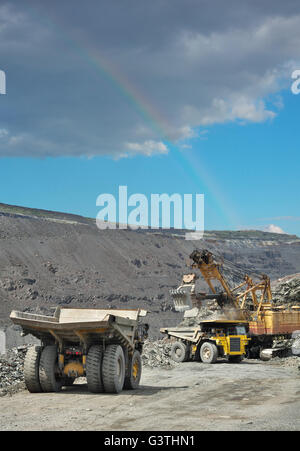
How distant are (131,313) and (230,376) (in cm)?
599

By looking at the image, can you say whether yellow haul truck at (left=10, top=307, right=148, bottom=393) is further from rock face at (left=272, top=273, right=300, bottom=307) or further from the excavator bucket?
rock face at (left=272, top=273, right=300, bottom=307)

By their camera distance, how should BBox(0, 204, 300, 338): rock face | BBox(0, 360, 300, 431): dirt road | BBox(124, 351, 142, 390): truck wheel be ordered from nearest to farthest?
BBox(0, 360, 300, 431): dirt road < BBox(124, 351, 142, 390): truck wheel < BBox(0, 204, 300, 338): rock face

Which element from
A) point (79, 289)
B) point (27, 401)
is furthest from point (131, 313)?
point (79, 289)

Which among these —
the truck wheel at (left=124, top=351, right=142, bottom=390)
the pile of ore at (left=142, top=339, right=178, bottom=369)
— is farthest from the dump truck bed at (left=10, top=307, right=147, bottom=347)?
the pile of ore at (left=142, top=339, right=178, bottom=369)

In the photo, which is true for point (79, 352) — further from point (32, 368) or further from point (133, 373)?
point (133, 373)

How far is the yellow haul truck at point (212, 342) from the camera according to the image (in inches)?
1022

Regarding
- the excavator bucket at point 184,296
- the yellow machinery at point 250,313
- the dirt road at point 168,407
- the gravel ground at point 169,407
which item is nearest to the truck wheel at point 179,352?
the excavator bucket at point 184,296

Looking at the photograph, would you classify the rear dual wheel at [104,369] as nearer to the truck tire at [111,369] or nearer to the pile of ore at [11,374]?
the truck tire at [111,369]

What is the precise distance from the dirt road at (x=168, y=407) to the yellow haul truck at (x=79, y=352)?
1.23 ft

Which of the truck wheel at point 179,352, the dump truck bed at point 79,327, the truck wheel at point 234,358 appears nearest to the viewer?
the dump truck bed at point 79,327

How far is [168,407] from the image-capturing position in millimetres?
12414

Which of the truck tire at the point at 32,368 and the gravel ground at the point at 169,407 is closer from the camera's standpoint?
the gravel ground at the point at 169,407

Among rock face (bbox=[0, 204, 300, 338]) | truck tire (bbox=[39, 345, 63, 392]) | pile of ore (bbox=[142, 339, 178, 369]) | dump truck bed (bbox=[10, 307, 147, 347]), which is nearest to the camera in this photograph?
dump truck bed (bbox=[10, 307, 147, 347])

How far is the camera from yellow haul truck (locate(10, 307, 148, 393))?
1390 centimetres
